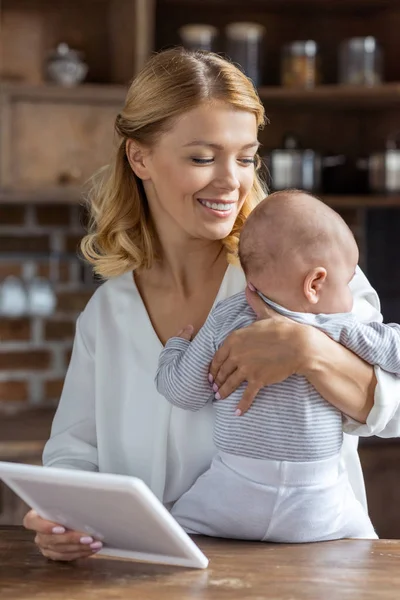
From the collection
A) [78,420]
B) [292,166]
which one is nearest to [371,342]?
[78,420]

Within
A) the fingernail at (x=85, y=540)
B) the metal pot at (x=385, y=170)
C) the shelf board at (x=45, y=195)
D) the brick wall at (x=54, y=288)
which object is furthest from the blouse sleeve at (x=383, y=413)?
the brick wall at (x=54, y=288)

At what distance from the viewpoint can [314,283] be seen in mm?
1484

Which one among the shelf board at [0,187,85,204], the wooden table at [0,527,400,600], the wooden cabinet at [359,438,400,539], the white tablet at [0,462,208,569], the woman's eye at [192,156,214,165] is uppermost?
the woman's eye at [192,156,214,165]

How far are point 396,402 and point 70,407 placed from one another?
2.05 ft

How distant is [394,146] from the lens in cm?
353

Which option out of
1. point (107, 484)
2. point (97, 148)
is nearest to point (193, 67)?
point (107, 484)

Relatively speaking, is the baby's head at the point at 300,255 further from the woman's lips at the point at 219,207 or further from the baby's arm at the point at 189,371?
the woman's lips at the point at 219,207

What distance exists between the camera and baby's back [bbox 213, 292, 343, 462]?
146cm

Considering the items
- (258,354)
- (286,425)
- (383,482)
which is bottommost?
(383,482)

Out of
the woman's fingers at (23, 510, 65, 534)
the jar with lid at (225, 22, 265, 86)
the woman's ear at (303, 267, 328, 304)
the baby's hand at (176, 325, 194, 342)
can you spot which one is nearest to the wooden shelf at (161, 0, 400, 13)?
the jar with lid at (225, 22, 265, 86)

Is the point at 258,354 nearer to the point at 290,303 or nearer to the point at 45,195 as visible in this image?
the point at 290,303

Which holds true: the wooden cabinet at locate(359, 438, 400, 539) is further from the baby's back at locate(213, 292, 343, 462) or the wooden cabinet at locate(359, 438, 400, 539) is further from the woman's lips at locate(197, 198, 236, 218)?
the baby's back at locate(213, 292, 343, 462)

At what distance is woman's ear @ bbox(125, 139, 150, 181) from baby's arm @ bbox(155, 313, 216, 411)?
412 mm

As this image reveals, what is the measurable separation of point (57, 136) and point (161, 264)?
1467 mm
